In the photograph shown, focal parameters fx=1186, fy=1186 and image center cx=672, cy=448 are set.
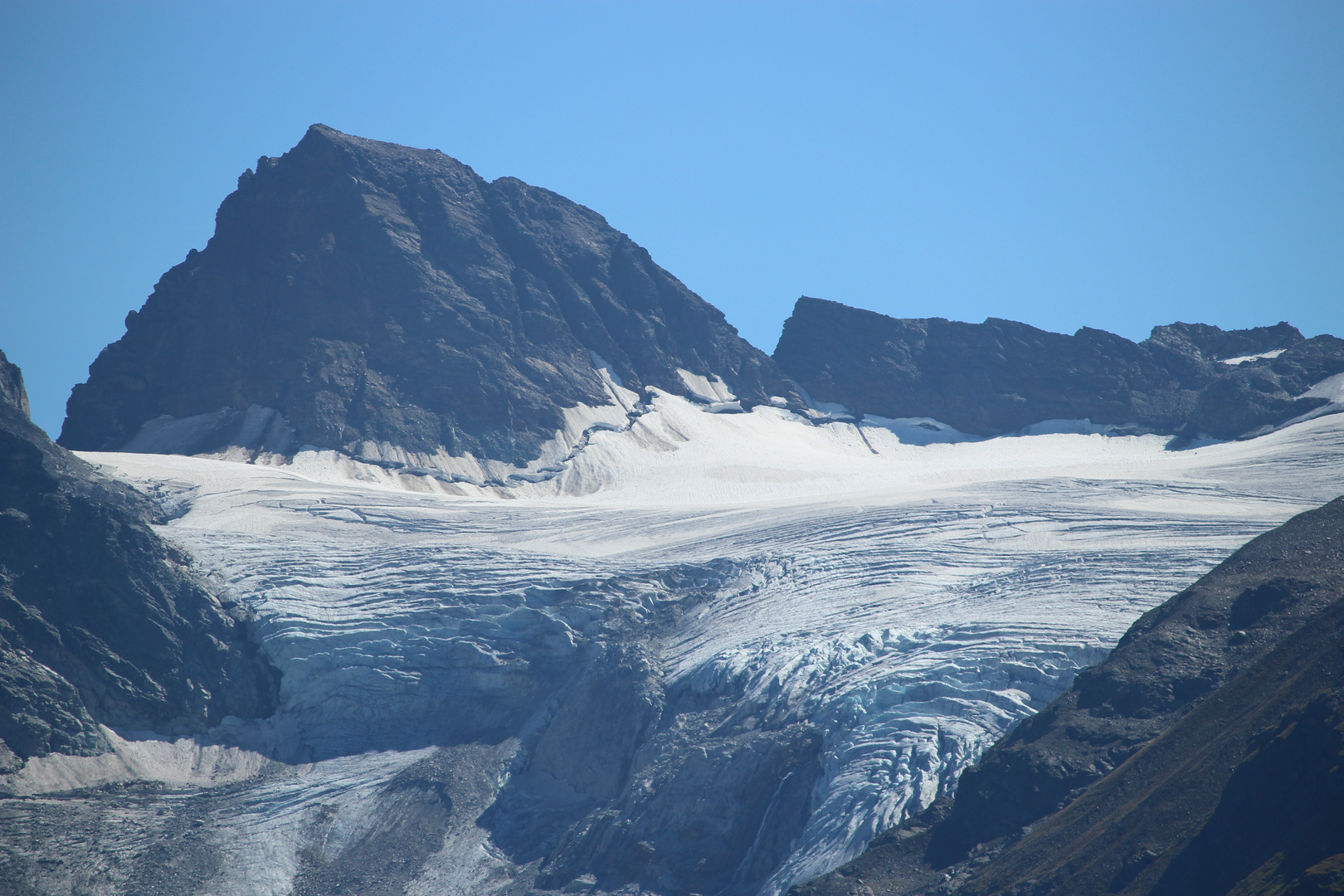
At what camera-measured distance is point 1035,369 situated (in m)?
124

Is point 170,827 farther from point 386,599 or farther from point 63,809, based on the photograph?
point 386,599

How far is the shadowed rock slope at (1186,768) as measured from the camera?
29.4 metres

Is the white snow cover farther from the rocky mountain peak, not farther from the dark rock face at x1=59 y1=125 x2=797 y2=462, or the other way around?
the rocky mountain peak

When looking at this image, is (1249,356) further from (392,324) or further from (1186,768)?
(1186,768)

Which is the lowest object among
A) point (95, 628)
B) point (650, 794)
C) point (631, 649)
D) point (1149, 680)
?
point (650, 794)

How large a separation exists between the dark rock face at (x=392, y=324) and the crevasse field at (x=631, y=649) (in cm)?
1192

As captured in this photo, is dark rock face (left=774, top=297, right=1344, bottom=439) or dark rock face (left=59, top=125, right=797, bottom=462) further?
dark rock face (left=774, top=297, right=1344, bottom=439)

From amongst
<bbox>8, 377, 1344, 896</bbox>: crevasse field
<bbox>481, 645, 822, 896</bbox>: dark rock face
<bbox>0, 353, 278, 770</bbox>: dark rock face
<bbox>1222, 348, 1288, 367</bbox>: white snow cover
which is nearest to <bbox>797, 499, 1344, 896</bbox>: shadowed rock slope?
<bbox>8, 377, 1344, 896</bbox>: crevasse field

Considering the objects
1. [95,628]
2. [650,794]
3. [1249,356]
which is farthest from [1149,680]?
[1249,356]

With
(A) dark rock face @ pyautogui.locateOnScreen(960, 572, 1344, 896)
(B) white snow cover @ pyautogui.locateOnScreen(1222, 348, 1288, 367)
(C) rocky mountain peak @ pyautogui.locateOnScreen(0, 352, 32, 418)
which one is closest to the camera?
(A) dark rock face @ pyautogui.locateOnScreen(960, 572, 1344, 896)

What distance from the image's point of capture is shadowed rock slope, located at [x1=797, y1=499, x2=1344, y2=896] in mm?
29406

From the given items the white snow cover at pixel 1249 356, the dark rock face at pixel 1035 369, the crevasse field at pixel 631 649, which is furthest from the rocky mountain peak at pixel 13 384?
the white snow cover at pixel 1249 356

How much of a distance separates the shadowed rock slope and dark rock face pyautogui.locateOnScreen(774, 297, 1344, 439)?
70.6 m

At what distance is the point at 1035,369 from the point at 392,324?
65642 millimetres
